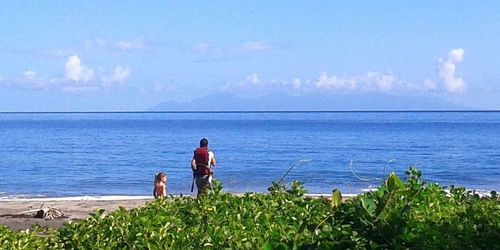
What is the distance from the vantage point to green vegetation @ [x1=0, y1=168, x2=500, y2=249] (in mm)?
3719

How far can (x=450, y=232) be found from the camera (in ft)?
12.2

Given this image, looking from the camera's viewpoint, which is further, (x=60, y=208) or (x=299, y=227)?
(x=60, y=208)

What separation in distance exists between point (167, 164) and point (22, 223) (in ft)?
131

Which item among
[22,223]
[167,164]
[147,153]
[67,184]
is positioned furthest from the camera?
[147,153]

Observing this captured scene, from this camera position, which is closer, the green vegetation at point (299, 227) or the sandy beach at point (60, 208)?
the green vegetation at point (299, 227)

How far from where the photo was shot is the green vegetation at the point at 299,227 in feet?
12.2

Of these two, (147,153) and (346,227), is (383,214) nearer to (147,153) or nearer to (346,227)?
(346,227)

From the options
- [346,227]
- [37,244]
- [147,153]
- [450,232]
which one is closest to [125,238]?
[37,244]

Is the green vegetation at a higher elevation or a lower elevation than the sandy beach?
higher

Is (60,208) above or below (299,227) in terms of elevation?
below

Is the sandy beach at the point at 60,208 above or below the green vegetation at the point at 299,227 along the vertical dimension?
below

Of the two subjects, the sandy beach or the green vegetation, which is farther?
the sandy beach

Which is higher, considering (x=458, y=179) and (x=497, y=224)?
(x=497, y=224)

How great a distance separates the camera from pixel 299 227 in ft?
13.1
